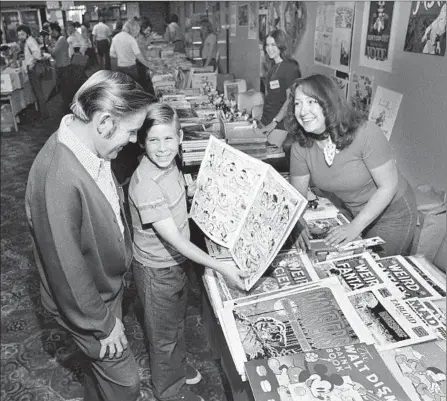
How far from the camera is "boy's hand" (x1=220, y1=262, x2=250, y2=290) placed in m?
1.44

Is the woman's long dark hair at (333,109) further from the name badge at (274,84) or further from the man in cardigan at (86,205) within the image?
the name badge at (274,84)

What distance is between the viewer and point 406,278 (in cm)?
149

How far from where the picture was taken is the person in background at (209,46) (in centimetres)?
634

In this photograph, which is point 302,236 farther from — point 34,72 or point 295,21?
point 34,72

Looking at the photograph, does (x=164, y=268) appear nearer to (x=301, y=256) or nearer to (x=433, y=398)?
(x=301, y=256)

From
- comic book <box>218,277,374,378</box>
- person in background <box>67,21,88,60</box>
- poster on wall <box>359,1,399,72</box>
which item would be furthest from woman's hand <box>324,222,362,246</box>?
person in background <box>67,21,88,60</box>

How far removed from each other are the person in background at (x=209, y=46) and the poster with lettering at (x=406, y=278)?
17.0 ft

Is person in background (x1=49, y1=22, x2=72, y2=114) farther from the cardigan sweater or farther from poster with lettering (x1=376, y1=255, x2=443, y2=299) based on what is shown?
poster with lettering (x1=376, y1=255, x2=443, y2=299)

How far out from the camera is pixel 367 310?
4.46 feet

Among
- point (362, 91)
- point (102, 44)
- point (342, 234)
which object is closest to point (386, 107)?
point (362, 91)

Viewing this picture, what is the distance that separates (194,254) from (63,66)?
23.3 feet

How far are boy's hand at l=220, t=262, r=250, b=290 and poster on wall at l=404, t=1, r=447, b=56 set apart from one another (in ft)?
4.59

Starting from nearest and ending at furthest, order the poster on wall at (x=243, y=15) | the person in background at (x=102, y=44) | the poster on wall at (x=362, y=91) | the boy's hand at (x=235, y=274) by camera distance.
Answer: the boy's hand at (x=235, y=274) < the poster on wall at (x=362, y=91) < the poster on wall at (x=243, y=15) < the person in background at (x=102, y=44)

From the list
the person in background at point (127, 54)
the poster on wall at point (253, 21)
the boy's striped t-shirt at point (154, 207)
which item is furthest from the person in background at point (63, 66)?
the boy's striped t-shirt at point (154, 207)
